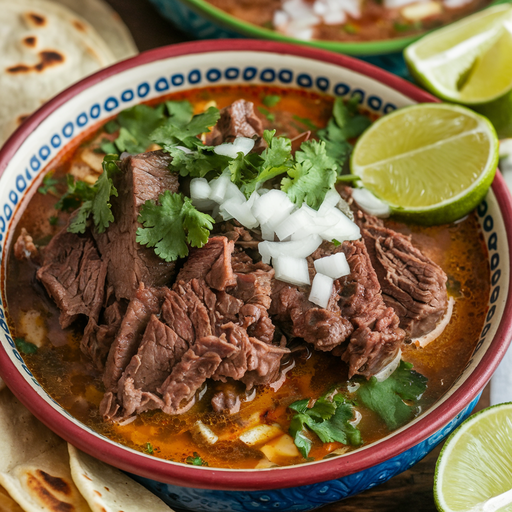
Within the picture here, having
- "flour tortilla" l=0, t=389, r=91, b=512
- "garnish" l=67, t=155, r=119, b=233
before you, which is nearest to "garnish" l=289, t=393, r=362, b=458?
"flour tortilla" l=0, t=389, r=91, b=512

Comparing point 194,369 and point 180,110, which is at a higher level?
point 180,110

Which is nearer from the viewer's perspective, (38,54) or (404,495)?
(404,495)

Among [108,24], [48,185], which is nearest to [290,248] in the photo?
[48,185]

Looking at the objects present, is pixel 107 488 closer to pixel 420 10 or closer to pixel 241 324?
pixel 241 324

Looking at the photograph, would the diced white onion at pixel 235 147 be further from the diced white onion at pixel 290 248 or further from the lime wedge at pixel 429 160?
the lime wedge at pixel 429 160

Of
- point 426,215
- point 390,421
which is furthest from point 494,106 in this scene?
point 390,421

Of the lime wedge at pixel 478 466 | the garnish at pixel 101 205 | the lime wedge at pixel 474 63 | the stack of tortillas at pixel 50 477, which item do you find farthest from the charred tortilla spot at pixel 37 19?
the lime wedge at pixel 478 466

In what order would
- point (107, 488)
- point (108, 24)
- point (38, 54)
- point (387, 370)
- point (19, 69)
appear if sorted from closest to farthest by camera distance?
point (107, 488) < point (387, 370) < point (19, 69) < point (38, 54) < point (108, 24)
